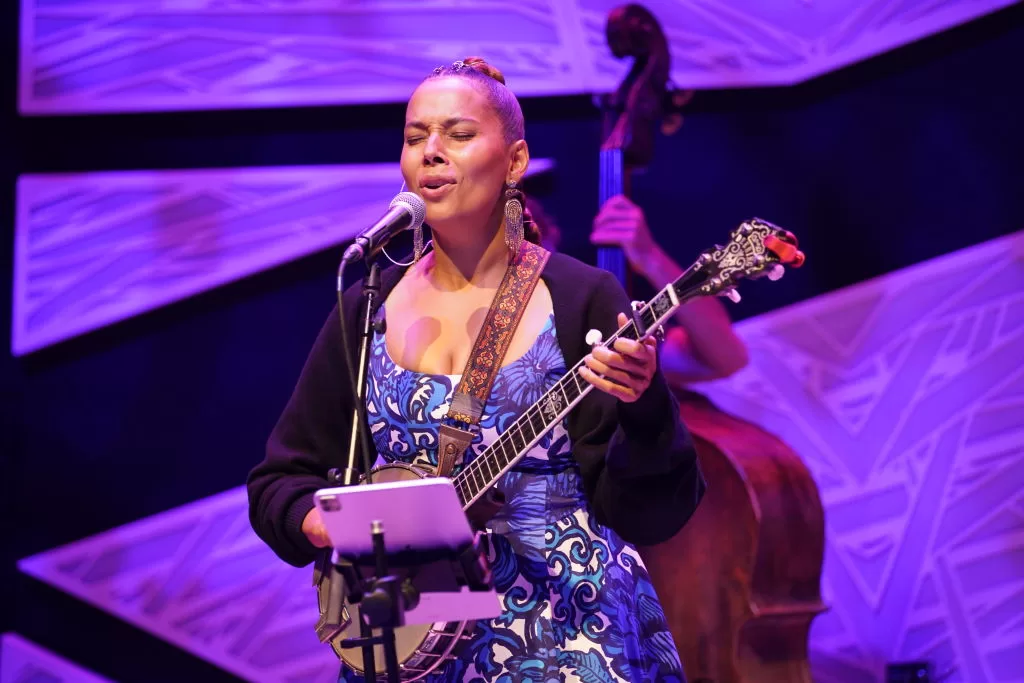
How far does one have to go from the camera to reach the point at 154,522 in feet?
14.3

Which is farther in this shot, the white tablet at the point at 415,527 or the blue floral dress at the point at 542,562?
the blue floral dress at the point at 542,562

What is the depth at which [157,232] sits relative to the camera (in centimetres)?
443

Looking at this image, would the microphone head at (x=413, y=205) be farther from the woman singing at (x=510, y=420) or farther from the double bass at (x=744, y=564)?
the double bass at (x=744, y=564)

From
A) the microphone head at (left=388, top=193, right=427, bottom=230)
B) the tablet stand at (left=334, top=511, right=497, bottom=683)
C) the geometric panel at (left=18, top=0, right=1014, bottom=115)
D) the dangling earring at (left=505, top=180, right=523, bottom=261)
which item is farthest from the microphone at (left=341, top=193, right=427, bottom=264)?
the geometric panel at (left=18, top=0, right=1014, bottom=115)

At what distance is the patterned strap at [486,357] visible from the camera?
220cm

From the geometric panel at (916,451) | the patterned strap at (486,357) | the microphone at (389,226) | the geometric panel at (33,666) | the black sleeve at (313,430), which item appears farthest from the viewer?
the geometric panel at (33,666)

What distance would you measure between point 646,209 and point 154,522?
2.25 meters

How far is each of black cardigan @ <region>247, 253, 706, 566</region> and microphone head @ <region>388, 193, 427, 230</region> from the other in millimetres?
338

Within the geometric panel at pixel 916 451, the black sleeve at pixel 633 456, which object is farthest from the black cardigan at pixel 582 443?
the geometric panel at pixel 916 451

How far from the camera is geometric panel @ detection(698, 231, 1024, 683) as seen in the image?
3924 mm

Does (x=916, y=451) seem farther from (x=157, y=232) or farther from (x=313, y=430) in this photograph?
(x=157, y=232)

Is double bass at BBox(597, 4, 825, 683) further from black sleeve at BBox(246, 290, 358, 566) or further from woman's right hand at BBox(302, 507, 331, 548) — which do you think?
woman's right hand at BBox(302, 507, 331, 548)

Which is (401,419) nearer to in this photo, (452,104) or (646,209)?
(452,104)

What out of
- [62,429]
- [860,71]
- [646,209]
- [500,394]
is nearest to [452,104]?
[500,394]
